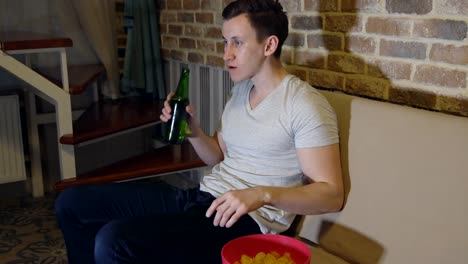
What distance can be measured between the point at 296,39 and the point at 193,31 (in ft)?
2.94

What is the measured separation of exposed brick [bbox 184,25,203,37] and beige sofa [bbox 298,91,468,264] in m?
1.28

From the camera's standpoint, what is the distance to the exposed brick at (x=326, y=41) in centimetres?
177

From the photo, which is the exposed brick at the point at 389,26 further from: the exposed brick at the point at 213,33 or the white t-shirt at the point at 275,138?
the exposed brick at the point at 213,33

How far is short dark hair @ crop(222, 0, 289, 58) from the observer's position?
1506mm

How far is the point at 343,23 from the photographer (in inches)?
68.3

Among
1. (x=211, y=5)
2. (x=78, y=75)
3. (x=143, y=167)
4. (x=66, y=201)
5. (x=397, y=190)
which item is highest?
(x=211, y=5)

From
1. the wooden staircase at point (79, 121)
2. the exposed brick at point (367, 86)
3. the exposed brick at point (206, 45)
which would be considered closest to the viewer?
the exposed brick at point (367, 86)

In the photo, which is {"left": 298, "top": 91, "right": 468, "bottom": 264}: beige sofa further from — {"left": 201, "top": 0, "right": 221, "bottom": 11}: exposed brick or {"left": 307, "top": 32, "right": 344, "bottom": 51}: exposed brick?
{"left": 201, "top": 0, "right": 221, "bottom": 11}: exposed brick

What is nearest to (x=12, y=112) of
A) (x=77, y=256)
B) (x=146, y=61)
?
(x=146, y=61)

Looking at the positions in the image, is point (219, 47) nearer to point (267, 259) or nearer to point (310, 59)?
point (310, 59)

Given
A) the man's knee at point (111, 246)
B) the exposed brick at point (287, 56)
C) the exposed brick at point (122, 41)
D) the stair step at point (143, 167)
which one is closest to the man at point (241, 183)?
the man's knee at point (111, 246)

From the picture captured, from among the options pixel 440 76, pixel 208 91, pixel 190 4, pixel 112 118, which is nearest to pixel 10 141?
pixel 112 118

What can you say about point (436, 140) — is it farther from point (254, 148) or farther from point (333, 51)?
point (333, 51)

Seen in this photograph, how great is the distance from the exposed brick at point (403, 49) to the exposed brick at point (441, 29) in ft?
0.12
